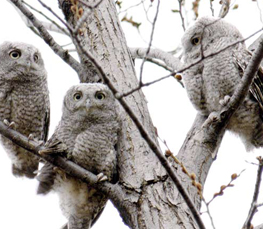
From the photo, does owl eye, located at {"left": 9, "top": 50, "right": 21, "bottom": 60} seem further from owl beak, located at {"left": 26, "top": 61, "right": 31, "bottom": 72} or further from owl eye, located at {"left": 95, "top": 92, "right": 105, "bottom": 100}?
owl eye, located at {"left": 95, "top": 92, "right": 105, "bottom": 100}

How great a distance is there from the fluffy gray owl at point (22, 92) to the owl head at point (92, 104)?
777 millimetres

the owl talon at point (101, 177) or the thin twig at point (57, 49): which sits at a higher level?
the thin twig at point (57, 49)

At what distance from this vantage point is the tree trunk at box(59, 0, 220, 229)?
123 inches

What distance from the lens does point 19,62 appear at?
4656 millimetres

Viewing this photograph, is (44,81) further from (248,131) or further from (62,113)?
(248,131)

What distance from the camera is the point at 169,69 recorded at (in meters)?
4.99

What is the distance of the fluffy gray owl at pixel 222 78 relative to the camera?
4.12 m

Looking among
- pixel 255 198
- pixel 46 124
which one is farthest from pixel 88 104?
pixel 255 198

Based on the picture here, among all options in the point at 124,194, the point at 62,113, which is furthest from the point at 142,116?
the point at 62,113

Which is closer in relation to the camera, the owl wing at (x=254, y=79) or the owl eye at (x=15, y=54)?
the owl wing at (x=254, y=79)

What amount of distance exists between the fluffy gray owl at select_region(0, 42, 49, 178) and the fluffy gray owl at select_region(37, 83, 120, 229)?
26.4 inches

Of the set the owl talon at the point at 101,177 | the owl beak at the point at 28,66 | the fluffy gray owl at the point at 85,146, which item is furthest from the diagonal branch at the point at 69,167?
the owl beak at the point at 28,66

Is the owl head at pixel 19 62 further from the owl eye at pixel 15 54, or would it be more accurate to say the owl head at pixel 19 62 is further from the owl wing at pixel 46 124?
the owl wing at pixel 46 124

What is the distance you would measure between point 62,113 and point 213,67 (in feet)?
4.80
